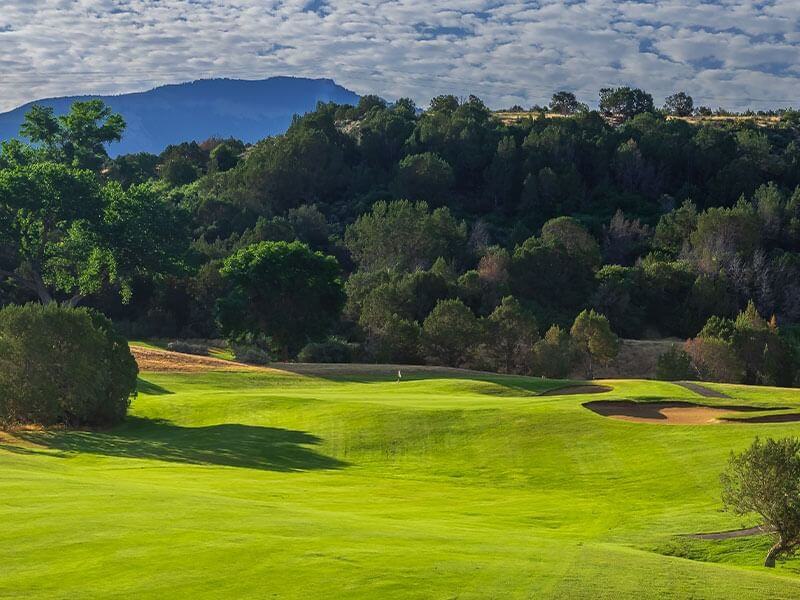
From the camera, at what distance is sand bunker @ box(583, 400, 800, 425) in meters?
33.3

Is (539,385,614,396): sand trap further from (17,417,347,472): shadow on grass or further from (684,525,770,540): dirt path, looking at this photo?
(684,525,770,540): dirt path

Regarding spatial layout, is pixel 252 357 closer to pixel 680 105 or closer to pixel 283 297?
pixel 283 297

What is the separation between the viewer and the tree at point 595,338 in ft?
200

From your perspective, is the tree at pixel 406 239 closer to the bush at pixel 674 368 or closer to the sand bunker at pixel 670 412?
the bush at pixel 674 368

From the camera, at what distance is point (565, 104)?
16362 cm

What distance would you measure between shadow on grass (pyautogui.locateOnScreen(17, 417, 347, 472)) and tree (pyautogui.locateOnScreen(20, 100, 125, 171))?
277 feet

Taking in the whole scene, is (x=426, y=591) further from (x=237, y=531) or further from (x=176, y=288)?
(x=176, y=288)

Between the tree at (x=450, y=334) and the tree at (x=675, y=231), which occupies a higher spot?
the tree at (x=675, y=231)

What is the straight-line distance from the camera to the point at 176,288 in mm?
82625

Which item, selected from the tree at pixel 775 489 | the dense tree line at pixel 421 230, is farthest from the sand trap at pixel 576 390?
the tree at pixel 775 489

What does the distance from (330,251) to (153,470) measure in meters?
71.6

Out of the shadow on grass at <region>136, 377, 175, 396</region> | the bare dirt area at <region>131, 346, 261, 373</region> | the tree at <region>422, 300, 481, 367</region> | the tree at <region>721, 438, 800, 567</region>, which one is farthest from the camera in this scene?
the tree at <region>422, 300, 481, 367</region>

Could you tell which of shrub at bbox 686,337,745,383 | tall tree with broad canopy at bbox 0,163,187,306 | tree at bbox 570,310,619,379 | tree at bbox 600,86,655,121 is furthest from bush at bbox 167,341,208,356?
tree at bbox 600,86,655,121

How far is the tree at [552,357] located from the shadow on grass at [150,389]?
2389 centimetres
